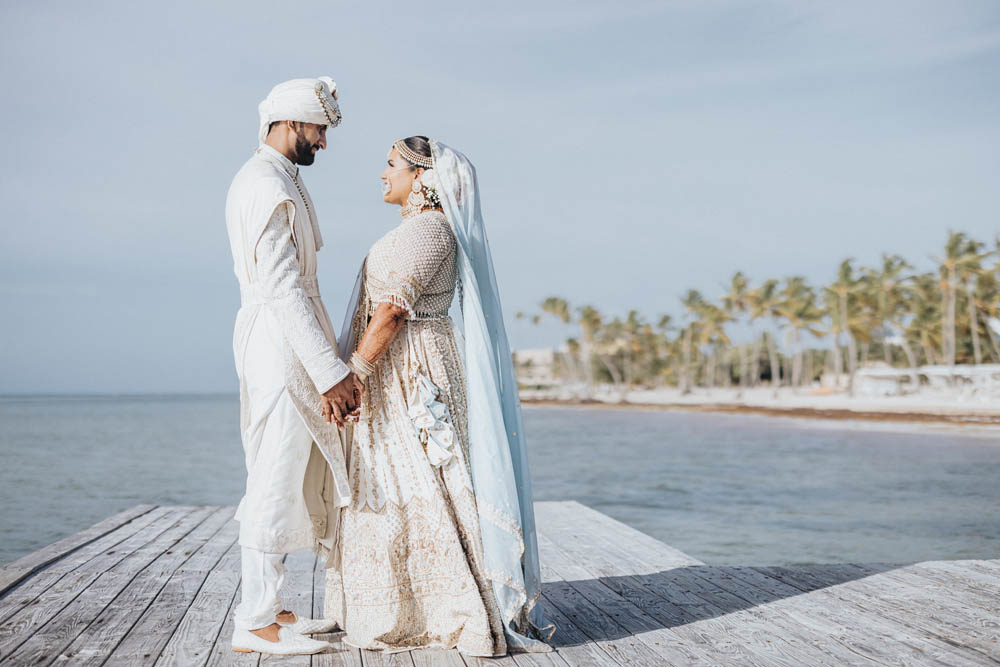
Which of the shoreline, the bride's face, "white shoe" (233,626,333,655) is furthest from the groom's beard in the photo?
the shoreline

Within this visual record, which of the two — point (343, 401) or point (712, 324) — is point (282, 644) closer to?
point (343, 401)

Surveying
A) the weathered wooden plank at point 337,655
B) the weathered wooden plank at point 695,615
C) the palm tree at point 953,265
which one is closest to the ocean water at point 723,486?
the weathered wooden plank at point 695,615

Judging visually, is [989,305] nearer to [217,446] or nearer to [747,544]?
[217,446]

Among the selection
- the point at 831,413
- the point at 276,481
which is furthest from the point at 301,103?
the point at 831,413

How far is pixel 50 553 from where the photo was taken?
407 cm

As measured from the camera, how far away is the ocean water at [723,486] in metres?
8.80

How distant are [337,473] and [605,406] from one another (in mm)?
63939

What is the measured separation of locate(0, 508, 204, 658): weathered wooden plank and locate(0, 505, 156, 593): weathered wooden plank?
0.16 m

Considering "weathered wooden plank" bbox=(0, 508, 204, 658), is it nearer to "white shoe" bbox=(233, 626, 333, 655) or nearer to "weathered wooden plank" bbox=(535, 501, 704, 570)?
"white shoe" bbox=(233, 626, 333, 655)

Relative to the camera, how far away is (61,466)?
19.5 metres

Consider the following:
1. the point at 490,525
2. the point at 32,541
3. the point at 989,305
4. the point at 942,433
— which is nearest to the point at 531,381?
the point at 989,305

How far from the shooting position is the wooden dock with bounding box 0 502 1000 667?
8.30 ft

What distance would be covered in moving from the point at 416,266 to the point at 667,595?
5.65 ft

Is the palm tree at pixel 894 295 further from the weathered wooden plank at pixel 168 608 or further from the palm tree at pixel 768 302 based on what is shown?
the weathered wooden plank at pixel 168 608
